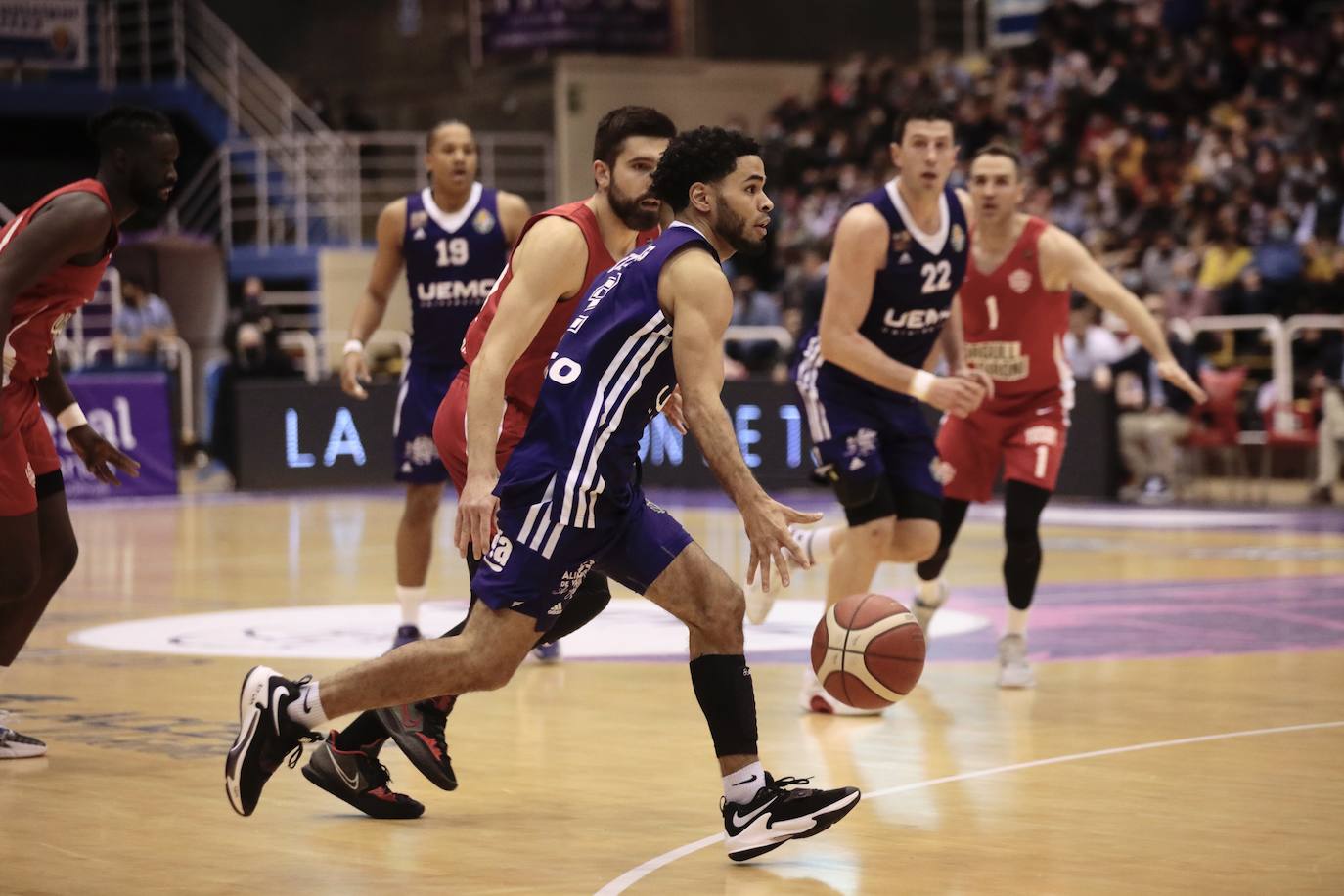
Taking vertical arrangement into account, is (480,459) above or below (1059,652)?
above

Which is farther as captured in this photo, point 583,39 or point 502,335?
point 583,39

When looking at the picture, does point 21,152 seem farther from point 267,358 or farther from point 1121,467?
point 1121,467

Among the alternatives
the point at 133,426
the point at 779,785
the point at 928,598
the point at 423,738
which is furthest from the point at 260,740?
the point at 133,426

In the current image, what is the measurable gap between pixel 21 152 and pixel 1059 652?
24820 mm

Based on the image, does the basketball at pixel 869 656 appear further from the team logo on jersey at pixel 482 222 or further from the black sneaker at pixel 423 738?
the team logo on jersey at pixel 482 222

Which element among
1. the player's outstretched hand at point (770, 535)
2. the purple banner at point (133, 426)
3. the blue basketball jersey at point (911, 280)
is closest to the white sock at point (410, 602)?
the blue basketball jersey at point (911, 280)

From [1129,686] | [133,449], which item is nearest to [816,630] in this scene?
[1129,686]

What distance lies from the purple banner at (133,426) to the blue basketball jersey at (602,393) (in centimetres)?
1476

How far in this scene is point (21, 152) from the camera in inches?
1205

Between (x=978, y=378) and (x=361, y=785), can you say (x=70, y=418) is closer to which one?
(x=361, y=785)

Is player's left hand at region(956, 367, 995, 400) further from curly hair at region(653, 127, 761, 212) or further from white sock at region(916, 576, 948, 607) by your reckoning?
curly hair at region(653, 127, 761, 212)

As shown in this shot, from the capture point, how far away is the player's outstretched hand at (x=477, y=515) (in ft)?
17.2

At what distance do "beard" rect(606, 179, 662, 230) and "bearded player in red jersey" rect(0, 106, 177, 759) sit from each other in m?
1.51

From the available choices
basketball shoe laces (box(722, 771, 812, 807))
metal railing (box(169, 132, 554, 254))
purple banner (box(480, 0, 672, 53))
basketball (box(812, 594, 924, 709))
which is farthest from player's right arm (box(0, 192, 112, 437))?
purple banner (box(480, 0, 672, 53))
